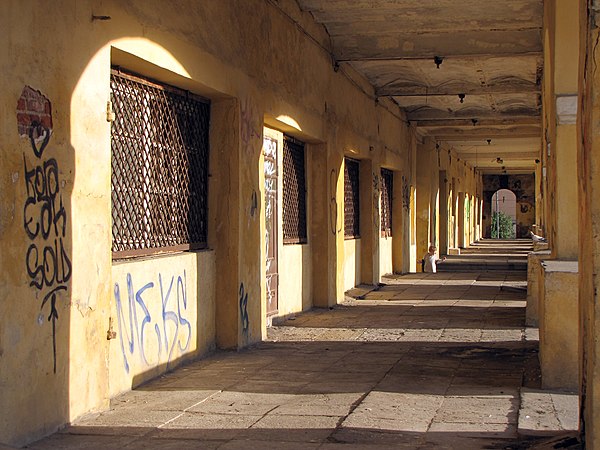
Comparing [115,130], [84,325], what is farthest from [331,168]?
[84,325]

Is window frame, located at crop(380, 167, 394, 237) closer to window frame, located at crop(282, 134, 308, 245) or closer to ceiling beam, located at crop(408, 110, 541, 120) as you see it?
ceiling beam, located at crop(408, 110, 541, 120)

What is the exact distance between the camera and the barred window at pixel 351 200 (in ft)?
52.1

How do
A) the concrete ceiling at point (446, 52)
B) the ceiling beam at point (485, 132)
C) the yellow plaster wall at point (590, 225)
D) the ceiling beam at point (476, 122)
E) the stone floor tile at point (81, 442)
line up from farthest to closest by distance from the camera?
the ceiling beam at point (485, 132)
the ceiling beam at point (476, 122)
the concrete ceiling at point (446, 52)
the stone floor tile at point (81, 442)
the yellow plaster wall at point (590, 225)

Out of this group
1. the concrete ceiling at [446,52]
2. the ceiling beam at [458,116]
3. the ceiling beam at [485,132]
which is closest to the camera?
the concrete ceiling at [446,52]

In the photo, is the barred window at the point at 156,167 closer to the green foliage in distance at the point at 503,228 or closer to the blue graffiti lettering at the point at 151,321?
the blue graffiti lettering at the point at 151,321

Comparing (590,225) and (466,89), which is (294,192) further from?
(590,225)

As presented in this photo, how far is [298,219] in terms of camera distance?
504 inches

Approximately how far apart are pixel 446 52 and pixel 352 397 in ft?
25.3

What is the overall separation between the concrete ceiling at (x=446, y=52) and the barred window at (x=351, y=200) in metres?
1.66

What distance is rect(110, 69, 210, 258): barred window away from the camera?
7051 mm

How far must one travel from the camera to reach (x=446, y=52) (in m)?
13.1

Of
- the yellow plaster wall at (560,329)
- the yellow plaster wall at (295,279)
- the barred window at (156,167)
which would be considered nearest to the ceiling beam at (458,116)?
the yellow plaster wall at (295,279)

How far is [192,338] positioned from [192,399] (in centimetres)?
175

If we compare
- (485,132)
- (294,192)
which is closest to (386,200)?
(485,132)
